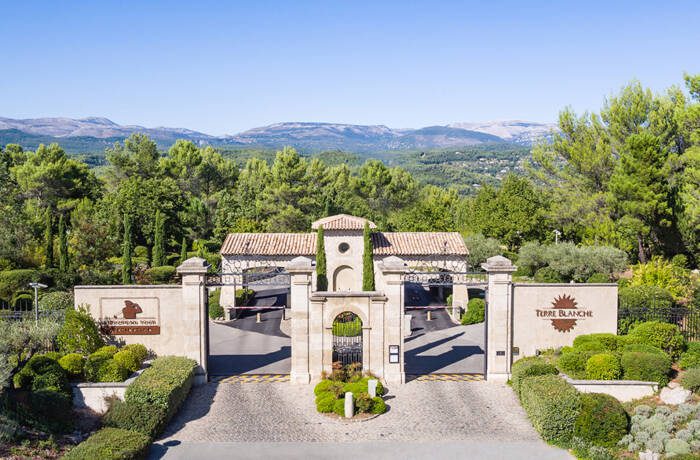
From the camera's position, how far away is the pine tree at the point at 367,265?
39.4 metres

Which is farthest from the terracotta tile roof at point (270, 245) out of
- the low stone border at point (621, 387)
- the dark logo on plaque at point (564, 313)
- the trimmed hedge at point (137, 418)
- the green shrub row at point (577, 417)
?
the green shrub row at point (577, 417)

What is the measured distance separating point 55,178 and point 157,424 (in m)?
50.7

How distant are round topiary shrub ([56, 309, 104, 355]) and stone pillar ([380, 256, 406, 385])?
10.7 metres

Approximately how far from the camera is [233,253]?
40750 mm

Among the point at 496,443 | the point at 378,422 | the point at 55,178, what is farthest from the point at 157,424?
the point at 55,178

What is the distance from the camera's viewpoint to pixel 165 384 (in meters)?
20.1

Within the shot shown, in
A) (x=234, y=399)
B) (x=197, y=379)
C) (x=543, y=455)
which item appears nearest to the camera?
(x=543, y=455)

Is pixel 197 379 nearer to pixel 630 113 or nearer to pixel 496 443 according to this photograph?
pixel 496 443

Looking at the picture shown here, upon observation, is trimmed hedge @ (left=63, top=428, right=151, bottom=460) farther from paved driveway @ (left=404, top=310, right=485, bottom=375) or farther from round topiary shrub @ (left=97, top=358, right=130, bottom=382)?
paved driveway @ (left=404, top=310, right=485, bottom=375)

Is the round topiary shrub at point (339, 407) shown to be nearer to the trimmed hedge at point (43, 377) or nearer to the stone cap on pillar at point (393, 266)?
the stone cap on pillar at point (393, 266)

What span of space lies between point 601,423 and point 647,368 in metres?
4.64

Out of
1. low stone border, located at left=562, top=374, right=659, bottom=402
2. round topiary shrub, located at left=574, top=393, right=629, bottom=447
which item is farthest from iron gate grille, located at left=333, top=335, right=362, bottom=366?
round topiary shrub, located at left=574, top=393, right=629, bottom=447

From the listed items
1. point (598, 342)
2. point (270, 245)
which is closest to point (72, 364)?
point (598, 342)

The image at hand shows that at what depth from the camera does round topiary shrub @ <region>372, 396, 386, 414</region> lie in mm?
20828
